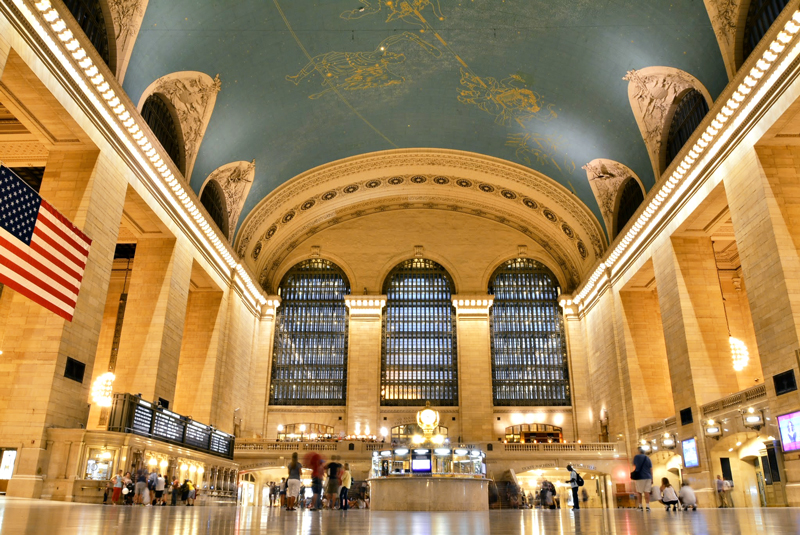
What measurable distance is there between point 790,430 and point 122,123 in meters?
16.9

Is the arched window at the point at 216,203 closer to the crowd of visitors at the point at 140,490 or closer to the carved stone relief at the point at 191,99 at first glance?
the carved stone relief at the point at 191,99

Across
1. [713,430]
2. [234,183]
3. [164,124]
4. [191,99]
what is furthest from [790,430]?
[234,183]

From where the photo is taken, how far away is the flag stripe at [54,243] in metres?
11.2

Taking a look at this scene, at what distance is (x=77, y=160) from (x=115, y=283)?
11.8 m

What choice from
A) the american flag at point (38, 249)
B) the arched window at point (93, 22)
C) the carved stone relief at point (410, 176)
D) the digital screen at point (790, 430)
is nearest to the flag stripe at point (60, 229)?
the american flag at point (38, 249)

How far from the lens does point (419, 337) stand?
30.0 m

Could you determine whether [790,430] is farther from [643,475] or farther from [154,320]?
[154,320]

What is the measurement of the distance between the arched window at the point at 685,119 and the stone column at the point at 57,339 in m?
16.1

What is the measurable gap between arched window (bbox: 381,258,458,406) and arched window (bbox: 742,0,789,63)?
18.0m

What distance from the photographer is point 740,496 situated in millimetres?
16734

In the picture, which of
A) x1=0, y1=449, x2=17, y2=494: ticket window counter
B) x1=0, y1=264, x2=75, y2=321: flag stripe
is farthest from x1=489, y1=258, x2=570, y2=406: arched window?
x1=0, y1=264, x2=75, y2=321: flag stripe

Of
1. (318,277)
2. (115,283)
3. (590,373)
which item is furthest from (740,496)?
(115,283)

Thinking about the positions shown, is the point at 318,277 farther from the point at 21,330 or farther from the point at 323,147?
the point at 21,330

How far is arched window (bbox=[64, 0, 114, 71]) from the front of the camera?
13680mm
